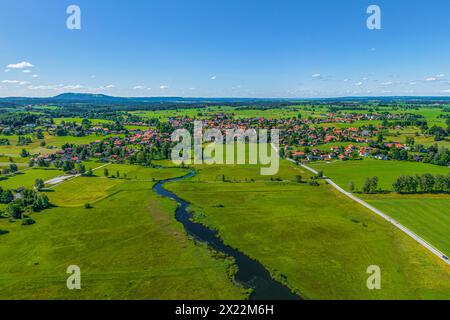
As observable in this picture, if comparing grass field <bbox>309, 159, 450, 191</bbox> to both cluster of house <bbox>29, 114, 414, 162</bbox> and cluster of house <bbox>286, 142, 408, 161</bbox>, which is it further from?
cluster of house <bbox>29, 114, 414, 162</bbox>

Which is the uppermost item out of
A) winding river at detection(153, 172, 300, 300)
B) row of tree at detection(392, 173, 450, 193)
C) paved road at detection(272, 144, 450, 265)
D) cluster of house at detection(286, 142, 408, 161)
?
cluster of house at detection(286, 142, 408, 161)

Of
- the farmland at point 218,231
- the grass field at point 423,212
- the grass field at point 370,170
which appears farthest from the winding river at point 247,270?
the grass field at point 370,170

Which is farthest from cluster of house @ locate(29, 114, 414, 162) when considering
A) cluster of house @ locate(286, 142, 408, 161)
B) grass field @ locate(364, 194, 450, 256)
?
grass field @ locate(364, 194, 450, 256)

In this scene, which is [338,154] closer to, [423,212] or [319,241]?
[423,212]

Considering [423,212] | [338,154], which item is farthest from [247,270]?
[338,154]

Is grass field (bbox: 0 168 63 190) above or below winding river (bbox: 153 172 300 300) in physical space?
above

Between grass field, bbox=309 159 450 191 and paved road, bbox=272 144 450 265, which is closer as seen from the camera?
Result: paved road, bbox=272 144 450 265

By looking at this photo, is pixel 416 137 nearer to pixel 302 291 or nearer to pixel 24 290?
pixel 302 291
